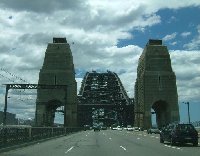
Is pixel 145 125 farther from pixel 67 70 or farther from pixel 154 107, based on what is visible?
pixel 67 70

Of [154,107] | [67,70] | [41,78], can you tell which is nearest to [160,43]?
[154,107]

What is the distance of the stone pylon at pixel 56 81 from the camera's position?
108m

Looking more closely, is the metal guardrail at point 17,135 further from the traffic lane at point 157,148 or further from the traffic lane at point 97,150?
the traffic lane at point 157,148

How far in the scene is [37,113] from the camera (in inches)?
4173

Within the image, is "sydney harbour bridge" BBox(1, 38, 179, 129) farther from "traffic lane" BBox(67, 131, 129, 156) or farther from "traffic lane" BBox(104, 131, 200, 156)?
"traffic lane" BBox(67, 131, 129, 156)

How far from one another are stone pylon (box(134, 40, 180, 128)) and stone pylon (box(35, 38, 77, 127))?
19.9m

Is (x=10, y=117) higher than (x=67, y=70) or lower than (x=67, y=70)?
lower

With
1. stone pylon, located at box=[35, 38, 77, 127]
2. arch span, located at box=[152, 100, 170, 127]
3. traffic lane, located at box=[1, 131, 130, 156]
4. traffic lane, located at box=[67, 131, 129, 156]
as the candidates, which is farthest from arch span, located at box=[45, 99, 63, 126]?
traffic lane, located at box=[67, 131, 129, 156]

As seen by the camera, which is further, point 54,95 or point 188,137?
point 54,95

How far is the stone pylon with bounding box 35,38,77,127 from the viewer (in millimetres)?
108062

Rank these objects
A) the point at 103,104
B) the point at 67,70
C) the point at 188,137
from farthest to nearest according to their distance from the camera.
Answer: the point at 103,104
the point at 67,70
the point at 188,137

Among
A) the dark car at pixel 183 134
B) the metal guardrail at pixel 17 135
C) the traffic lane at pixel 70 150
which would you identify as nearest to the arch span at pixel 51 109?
the metal guardrail at pixel 17 135

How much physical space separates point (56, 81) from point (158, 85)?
28.7m

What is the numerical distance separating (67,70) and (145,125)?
27.0m
